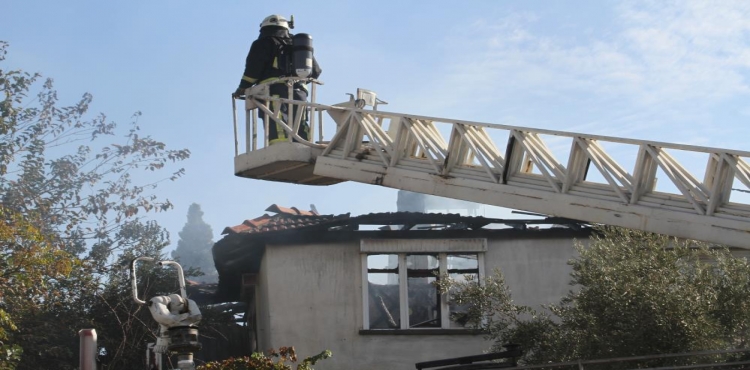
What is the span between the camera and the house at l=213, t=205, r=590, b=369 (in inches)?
616

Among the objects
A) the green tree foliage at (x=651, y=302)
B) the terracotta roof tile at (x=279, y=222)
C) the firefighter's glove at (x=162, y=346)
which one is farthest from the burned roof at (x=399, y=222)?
the firefighter's glove at (x=162, y=346)

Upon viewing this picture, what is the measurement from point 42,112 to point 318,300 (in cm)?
1302

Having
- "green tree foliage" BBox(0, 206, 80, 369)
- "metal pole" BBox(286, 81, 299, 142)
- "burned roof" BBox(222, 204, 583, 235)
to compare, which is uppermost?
"metal pole" BBox(286, 81, 299, 142)

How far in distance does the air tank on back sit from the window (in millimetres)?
4478

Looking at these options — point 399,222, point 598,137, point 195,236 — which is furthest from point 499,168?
point 195,236

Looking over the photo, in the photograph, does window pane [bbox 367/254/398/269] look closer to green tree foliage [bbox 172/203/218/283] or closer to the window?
the window

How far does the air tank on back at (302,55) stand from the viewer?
1219cm

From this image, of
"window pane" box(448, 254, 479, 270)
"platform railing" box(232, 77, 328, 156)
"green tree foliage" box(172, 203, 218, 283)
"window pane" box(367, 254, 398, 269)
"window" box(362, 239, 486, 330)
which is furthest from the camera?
"green tree foliage" box(172, 203, 218, 283)

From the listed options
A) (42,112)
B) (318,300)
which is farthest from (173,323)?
(42,112)

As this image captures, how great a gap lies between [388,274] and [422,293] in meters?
0.63

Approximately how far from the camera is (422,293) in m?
16.0

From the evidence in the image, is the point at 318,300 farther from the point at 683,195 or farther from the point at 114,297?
the point at 683,195

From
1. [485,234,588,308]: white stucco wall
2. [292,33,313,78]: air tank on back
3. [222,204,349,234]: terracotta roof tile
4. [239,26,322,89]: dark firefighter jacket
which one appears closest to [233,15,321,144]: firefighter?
[239,26,322,89]: dark firefighter jacket

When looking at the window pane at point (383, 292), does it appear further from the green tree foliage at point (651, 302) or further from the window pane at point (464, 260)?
the green tree foliage at point (651, 302)
